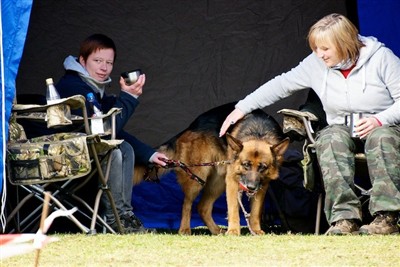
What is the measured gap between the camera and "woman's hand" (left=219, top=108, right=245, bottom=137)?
5.96 metres

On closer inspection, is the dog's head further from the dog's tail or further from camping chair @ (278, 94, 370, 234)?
the dog's tail

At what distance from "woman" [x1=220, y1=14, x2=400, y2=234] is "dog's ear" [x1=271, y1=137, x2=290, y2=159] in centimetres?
29

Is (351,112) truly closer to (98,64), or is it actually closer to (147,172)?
(147,172)

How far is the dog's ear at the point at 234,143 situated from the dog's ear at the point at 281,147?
19cm

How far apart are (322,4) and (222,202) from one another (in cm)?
159

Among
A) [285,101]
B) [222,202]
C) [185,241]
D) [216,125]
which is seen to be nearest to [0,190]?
[185,241]

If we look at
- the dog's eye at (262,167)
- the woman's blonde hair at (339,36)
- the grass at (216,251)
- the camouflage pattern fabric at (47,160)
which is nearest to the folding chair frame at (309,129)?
the dog's eye at (262,167)

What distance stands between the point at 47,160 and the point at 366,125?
1.70 m

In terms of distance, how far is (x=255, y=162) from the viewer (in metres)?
5.89

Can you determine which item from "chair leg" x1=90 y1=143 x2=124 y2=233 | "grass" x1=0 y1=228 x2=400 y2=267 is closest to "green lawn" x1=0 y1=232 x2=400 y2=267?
"grass" x1=0 y1=228 x2=400 y2=267

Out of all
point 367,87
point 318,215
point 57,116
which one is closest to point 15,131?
point 57,116

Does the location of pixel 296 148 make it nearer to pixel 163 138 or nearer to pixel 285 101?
pixel 285 101

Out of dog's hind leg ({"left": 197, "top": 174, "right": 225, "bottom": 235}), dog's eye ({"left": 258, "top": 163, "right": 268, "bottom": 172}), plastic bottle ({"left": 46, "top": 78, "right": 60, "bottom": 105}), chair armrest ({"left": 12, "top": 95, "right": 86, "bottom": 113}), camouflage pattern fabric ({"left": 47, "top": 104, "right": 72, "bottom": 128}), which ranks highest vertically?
plastic bottle ({"left": 46, "top": 78, "right": 60, "bottom": 105})

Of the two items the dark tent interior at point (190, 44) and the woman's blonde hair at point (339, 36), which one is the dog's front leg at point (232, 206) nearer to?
the woman's blonde hair at point (339, 36)
